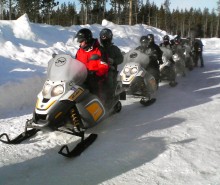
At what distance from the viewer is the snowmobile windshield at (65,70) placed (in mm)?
4887

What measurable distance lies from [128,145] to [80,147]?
0.70m

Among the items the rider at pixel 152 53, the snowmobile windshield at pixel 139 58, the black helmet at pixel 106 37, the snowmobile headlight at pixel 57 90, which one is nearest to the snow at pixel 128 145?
the rider at pixel 152 53

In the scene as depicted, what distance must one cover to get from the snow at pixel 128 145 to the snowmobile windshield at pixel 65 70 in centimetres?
93

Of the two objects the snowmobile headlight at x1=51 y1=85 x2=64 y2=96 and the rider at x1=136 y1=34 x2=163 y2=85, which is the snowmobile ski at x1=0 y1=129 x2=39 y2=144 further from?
the rider at x1=136 y1=34 x2=163 y2=85

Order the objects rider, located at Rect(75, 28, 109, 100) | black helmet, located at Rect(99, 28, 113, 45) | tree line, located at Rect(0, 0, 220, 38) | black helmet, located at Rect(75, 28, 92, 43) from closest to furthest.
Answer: rider, located at Rect(75, 28, 109, 100) → black helmet, located at Rect(75, 28, 92, 43) → black helmet, located at Rect(99, 28, 113, 45) → tree line, located at Rect(0, 0, 220, 38)

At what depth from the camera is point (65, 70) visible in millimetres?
4906

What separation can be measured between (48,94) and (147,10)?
6370 centimetres

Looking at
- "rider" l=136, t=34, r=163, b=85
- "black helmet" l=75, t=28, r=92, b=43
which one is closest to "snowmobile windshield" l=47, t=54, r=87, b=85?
"black helmet" l=75, t=28, r=92, b=43

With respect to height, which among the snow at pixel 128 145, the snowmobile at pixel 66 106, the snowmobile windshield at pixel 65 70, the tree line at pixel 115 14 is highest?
the tree line at pixel 115 14

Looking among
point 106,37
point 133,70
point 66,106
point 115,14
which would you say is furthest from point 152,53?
point 115,14

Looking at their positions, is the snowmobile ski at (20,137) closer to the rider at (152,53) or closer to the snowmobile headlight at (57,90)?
the snowmobile headlight at (57,90)

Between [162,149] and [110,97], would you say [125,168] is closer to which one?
[162,149]

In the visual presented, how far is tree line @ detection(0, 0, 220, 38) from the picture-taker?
42.2 meters

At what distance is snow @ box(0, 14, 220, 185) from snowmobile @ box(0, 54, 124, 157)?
188 mm
